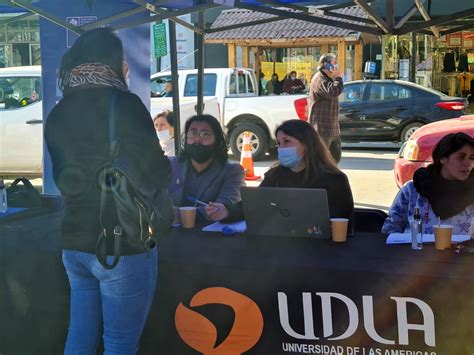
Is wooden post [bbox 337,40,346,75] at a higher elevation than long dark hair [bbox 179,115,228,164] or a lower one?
higher

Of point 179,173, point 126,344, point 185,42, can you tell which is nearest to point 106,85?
point 126,344

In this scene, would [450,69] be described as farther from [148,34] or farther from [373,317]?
[373,317]

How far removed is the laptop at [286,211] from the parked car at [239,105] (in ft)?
31.5

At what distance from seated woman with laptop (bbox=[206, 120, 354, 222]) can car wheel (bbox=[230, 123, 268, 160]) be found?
935 centimetres

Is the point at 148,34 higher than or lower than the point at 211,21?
lower

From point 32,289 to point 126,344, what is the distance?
0.99m

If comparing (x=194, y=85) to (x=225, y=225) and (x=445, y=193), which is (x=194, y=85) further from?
(x=445, y=193)

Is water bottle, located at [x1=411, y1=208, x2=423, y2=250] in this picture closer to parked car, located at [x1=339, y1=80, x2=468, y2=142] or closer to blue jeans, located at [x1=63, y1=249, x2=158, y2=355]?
blue jeans, located at [x1=63, y1=249, x2=158, y2=355]

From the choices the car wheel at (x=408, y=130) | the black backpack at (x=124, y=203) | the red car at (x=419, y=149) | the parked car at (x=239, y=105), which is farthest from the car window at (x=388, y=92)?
the black backpack at (x=124, y=203)

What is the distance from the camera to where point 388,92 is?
14.5 m

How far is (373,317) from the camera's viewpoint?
9.43ft

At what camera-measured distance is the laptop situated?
3107 millimetres

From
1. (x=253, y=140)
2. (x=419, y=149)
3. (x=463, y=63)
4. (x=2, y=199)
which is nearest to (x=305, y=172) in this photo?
(x=2, y=199)

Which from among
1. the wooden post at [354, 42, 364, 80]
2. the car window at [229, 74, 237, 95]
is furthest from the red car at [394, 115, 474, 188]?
the wooden post at [354, 42, 364, 80]
